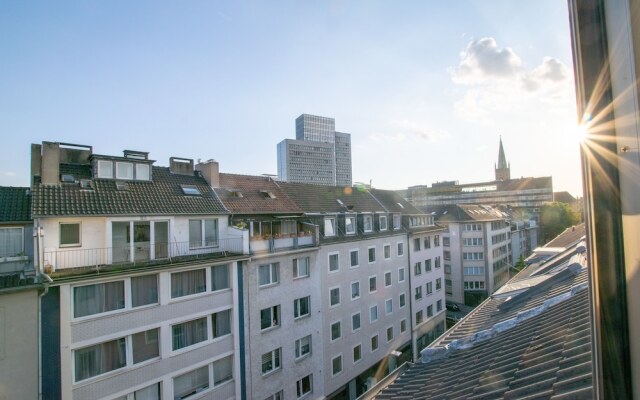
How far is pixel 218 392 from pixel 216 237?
23.2 feet

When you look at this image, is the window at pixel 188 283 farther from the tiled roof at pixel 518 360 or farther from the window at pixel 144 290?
the tiled roof at pixel 518 360

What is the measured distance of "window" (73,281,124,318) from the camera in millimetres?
11648

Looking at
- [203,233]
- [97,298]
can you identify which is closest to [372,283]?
[203,233]

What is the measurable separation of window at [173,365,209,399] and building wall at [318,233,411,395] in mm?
7420

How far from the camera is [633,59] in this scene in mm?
1232

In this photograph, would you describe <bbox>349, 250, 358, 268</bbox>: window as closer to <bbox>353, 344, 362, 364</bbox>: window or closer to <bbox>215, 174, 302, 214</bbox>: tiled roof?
<bbox>215, 174, 302, 214</bbox>: tiled roof

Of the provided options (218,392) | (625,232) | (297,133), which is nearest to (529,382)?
(625,232)

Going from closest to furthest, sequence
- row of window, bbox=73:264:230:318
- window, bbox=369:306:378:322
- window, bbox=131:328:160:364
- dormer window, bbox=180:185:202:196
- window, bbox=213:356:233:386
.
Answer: row of window, bbox=73:264:230:318, window, bbox=131:328:160:364, window, bbox=213:356:233:386, dormer window, bbox=180:185:202:196, window, bbox=369:306:378:322

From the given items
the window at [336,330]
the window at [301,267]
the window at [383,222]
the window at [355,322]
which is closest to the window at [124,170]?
the window at [301,267]

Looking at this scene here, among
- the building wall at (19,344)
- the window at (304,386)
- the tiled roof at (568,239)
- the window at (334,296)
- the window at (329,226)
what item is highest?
the window at (329,226)

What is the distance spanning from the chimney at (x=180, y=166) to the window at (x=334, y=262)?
1000 centimetres

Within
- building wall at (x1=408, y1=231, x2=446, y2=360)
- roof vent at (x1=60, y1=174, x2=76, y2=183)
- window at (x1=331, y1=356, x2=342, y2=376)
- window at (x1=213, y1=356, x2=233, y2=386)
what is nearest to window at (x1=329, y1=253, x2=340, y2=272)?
window at (x1=331, y1=356, x2=342, y2=376)

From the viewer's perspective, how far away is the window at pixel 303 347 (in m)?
18.3

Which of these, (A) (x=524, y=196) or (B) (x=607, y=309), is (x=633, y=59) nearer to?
(B) (x=607, y=309)
